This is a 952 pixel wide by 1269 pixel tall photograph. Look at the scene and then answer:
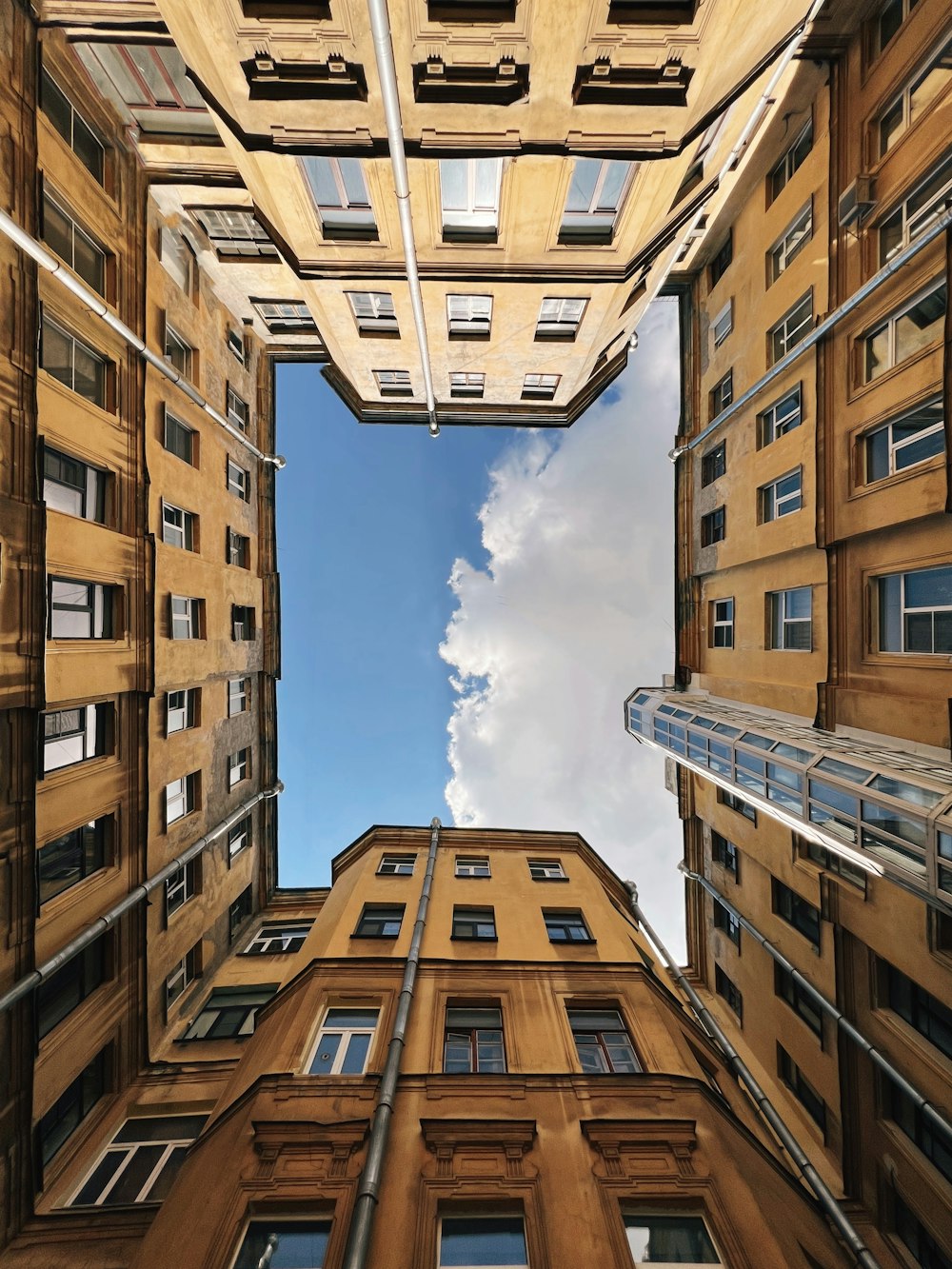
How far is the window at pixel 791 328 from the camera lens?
1772cm

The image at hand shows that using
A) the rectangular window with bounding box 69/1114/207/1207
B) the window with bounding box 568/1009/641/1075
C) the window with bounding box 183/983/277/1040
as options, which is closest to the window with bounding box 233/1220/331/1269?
the rectangular window with bounding box 69/1114/207/1207

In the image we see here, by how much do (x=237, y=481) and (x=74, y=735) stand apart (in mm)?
14651

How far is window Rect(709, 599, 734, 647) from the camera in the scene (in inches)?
899

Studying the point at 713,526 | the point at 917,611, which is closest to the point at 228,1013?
the point at 917,611

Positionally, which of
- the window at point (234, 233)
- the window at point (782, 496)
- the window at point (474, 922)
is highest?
the window at point (234, 233)

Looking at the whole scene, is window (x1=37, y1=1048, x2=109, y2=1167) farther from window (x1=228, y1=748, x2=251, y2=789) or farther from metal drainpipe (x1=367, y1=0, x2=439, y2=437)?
metal drainpipe (x1=367, y1=0, x2=439, y2=437)

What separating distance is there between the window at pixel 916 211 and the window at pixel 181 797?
1086 inches

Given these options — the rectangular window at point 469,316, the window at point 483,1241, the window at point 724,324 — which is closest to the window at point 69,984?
the window at point 483,1241

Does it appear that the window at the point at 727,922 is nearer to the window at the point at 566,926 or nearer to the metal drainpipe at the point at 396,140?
the window at the point at 566,926

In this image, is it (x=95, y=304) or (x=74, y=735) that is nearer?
(x=95, y=304)

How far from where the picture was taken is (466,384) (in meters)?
29.6

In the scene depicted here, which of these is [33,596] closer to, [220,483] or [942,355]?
[220,483]

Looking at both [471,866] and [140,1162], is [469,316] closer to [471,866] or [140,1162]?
[471,866]

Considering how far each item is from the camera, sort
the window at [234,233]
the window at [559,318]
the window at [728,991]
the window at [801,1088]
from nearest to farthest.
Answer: the window at [801,1088], the window at [234,233], the window at [559,318], the window at [728,991]
